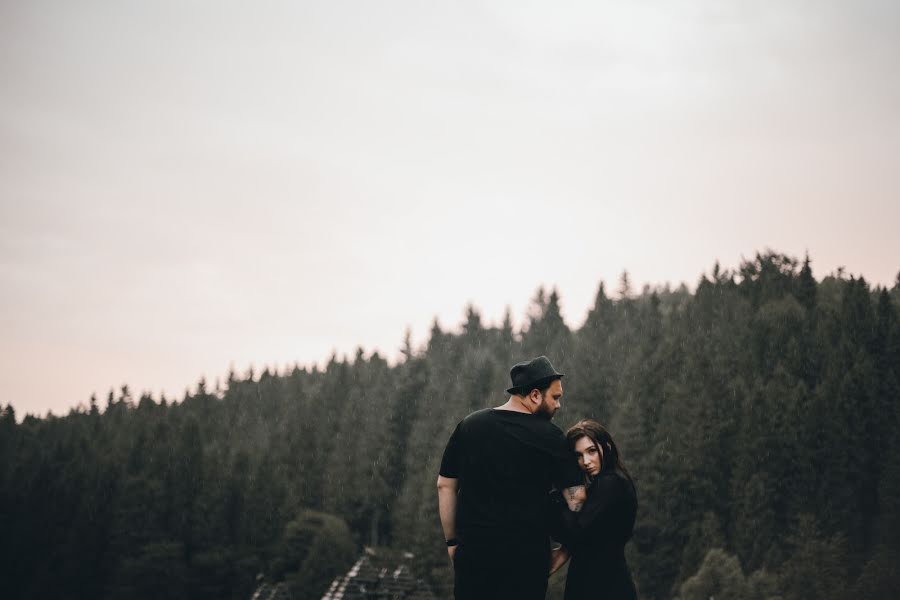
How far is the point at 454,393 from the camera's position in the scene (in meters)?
103

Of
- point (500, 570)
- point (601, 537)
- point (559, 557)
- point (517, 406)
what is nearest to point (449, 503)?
point (500, 570)

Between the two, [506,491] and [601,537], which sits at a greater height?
[506,491]

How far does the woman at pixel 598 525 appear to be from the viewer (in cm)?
551

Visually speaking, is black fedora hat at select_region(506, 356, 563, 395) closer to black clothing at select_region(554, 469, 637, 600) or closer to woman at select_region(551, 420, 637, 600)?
woman at select_region(551, 420, 637, 600)

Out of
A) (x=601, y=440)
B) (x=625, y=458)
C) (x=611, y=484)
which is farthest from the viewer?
(x=625, y=458)

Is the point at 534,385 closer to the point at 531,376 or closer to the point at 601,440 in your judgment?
the point at 531,376

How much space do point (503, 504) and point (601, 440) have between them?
835 mm

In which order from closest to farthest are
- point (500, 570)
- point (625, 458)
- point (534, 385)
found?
point (500, 570) → point (534, 385) → point (625, 458)

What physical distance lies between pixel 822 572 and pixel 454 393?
176 ft

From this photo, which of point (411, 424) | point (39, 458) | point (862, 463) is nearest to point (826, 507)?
point (862, 463)

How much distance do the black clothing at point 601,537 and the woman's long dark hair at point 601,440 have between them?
0.15 feet

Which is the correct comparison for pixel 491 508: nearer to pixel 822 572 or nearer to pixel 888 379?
pixel 822 572

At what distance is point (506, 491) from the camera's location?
527cm

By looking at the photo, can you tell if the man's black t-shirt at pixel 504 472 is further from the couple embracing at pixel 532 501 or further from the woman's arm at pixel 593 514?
the woman's arm at pixel 593 514
